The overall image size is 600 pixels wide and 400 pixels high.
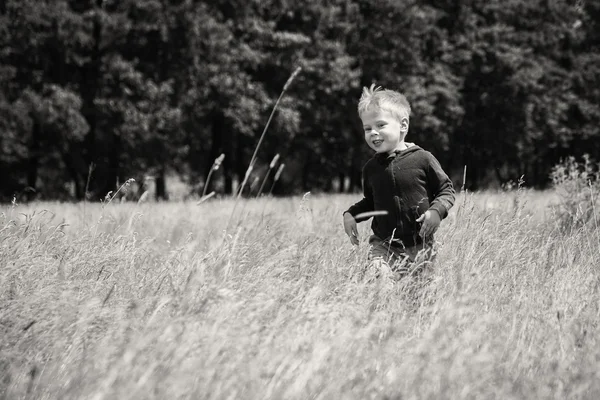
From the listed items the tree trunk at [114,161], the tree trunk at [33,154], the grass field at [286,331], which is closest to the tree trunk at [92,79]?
the tree trunk at [114,161]

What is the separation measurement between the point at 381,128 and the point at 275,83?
20.3 meters

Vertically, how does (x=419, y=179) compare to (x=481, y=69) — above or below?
below

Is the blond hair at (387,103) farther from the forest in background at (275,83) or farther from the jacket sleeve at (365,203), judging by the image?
the forest in background at (275,83)

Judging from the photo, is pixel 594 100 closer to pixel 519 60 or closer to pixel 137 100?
pixel 519 60

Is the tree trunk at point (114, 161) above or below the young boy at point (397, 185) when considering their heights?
below

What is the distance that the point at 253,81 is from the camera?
23531 mm

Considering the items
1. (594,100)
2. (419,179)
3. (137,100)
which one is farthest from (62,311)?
(594,100)

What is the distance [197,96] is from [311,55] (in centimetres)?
493

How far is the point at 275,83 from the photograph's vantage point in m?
23.8

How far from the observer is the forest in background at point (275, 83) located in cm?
1958

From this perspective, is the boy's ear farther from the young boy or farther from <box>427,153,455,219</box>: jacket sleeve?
<box>427,153,455,219</box>: jacket sleeve

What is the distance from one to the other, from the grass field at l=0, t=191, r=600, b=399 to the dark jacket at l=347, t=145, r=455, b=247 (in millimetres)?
303

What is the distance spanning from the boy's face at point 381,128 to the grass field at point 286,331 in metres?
0.72

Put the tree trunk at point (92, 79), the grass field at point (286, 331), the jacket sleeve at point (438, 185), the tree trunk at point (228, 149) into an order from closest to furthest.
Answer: the grass field at point (286, 331) → the jacket sleeve at point (438, 185) → the tree trunk at point (92, 79) → the tree trunk at point (228, 149)
